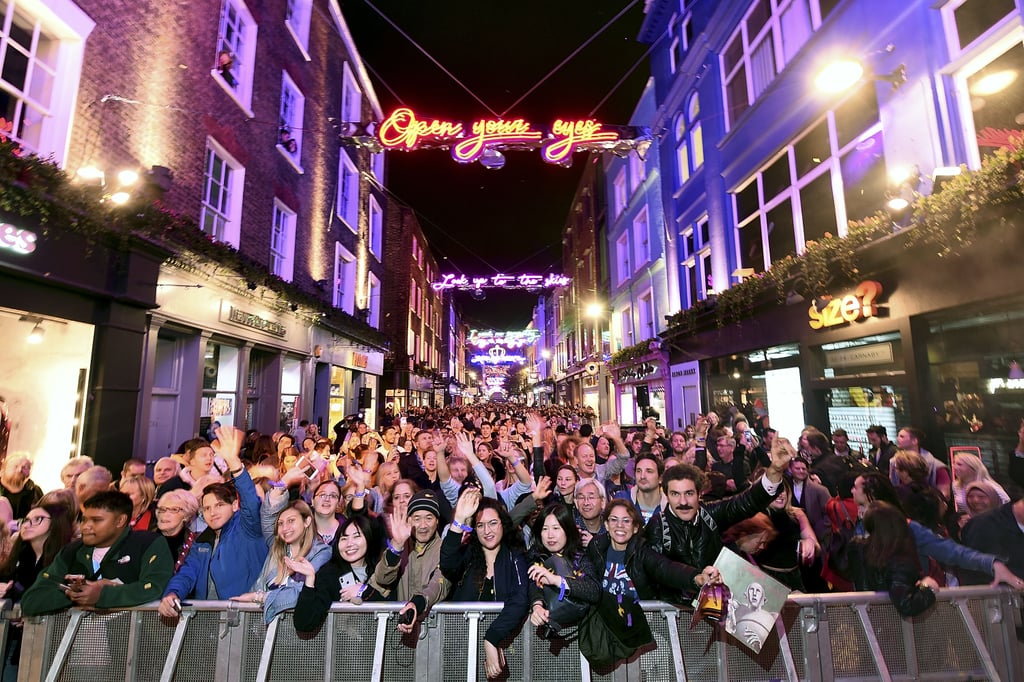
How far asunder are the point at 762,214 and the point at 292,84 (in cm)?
1413

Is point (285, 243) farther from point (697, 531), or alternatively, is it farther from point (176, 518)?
point (697, 531)

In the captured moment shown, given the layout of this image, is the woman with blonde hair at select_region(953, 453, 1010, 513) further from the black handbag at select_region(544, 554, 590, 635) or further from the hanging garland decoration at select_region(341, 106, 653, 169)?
the hanging garland decoration at select_region(341, 106, 653, 169)

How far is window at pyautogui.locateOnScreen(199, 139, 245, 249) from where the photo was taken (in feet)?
32.9

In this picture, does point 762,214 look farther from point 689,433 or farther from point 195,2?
point 195,2

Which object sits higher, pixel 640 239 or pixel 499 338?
pixel 499 338

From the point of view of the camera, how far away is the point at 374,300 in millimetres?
24734

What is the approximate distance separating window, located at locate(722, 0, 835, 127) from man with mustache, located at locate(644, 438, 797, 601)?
1045 centimetres

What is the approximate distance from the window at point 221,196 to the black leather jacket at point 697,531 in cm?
1033

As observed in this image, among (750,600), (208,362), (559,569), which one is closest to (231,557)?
(559,569)

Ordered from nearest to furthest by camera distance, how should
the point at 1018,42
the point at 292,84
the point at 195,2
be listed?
the point at 1018,42 < the point at 195,2 < the point at 292,84

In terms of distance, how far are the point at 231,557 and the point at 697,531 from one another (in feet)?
12.2

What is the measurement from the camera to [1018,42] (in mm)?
5820

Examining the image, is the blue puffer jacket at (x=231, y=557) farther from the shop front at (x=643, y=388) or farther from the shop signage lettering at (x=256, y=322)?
the shop front at (x=643, y=388)

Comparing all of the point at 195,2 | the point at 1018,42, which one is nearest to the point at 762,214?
the point at 1018,42
